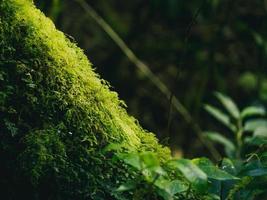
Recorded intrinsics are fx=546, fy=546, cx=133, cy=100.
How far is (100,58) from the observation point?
5.33 metres

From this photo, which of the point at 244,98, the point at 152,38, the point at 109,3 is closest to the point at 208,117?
the point at 244,98

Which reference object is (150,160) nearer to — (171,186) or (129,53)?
(171,186)

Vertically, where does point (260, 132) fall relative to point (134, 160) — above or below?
above

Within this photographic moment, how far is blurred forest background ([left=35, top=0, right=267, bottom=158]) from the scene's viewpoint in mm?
5008

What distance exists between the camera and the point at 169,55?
5.23 metres

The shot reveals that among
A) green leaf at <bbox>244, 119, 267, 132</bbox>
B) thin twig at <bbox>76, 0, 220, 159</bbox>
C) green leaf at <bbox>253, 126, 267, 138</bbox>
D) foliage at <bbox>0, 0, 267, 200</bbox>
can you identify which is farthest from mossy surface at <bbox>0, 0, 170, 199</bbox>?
thin twig at <bbox>76, 0, 220, 159</bbox>

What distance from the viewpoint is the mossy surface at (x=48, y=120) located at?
1281 mm

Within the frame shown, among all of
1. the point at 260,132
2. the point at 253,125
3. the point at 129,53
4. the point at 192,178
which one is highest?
the point at 129,53

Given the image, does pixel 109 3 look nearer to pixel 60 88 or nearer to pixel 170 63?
pixel 170 63

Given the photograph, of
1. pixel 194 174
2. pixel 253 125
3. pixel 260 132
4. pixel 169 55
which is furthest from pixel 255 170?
pixel 169 55

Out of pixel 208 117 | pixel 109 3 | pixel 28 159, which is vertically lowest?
pixel 28 159

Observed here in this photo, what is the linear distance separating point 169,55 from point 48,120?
13.0 ft

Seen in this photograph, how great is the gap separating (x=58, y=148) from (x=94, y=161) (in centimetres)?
10

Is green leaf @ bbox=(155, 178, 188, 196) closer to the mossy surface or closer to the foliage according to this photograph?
the foliage
